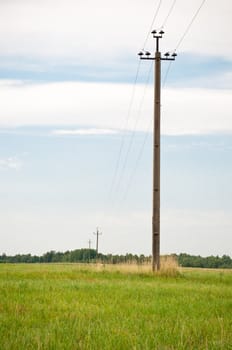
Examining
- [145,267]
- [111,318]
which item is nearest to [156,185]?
[145,267]

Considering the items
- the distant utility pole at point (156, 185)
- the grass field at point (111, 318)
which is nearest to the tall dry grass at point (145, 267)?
the distant utility pole at point (156, 185)

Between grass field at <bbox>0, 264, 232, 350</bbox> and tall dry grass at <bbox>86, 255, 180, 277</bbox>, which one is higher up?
tall dry grass at <bbox>86, 255, 180, 277</bbox>

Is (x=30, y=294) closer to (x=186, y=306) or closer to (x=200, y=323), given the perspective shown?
(x=186, y=306)

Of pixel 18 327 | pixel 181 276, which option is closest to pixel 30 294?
pixel 18 327

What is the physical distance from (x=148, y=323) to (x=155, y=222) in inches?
707

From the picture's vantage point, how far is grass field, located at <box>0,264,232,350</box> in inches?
288

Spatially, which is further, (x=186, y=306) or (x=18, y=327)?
(x=186, y=306)

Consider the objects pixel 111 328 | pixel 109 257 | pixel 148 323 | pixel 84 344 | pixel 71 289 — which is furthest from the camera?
pixel 109 257

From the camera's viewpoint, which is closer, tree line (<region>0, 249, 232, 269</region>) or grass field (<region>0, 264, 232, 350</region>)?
grass field (<region>0, 264, 232, 350</region>)

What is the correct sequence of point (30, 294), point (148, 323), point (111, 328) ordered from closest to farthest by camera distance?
point (111, 328)
point (148, 323)
point (30, 294)

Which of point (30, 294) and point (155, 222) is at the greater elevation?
point (155, 222)

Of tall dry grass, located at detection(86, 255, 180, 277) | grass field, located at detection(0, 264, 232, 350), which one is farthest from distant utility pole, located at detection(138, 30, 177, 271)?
grass field, located at detection(0, 264, 232, 350)

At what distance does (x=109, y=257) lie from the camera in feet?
94.1

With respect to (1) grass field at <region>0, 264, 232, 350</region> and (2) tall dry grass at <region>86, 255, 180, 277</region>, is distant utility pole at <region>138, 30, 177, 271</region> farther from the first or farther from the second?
(1) grass field at <region>0, 264, 232, 350</region>
